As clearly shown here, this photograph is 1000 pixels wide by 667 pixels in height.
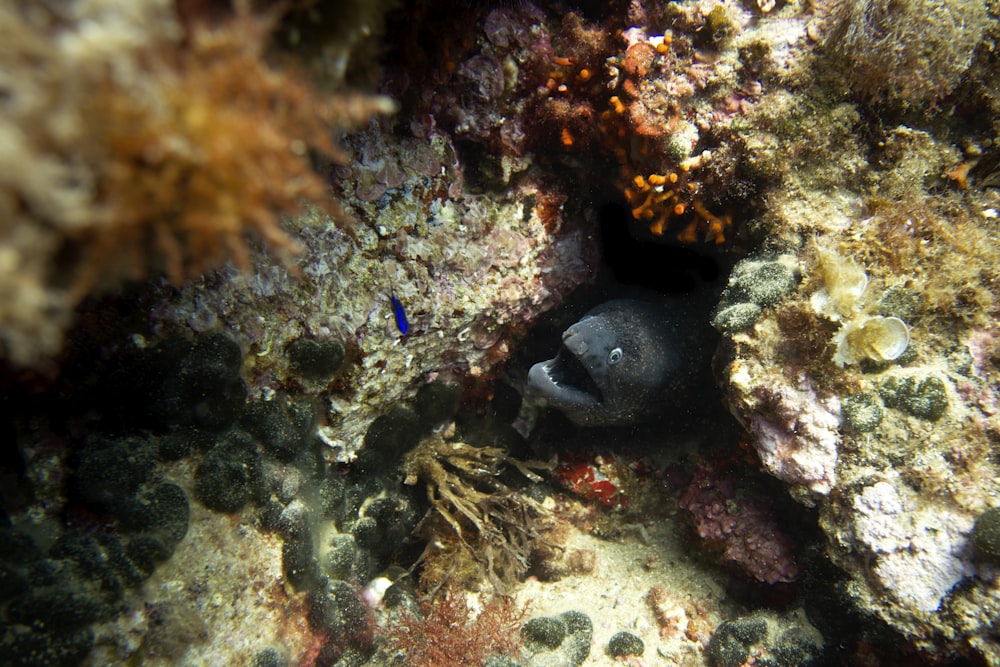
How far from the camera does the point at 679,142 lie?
382 cm

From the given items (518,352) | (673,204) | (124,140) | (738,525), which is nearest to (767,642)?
(738,525)

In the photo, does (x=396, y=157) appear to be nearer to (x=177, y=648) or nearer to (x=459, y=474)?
(x=459, y=474)

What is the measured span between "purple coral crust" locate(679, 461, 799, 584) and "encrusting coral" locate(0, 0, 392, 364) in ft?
14.0

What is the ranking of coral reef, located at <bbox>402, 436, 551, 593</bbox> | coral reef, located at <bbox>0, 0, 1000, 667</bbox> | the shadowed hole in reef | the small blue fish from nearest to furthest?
1. coral reef, located at <bbox>0, 0, 1000, 667</bbox>
2. the small blue fish
3. coral reef, located at <bbox>402, 436, 551, 593</bbox>
4. the shadowed hole in reef

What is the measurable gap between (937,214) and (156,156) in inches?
187

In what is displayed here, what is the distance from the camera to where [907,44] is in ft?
11.9

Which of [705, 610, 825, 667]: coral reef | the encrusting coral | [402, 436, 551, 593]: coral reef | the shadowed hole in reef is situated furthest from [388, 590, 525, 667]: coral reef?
the encrusting coral

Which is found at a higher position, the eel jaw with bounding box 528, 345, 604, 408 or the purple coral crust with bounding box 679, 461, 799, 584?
the eel jaw with bounding box 528, 345, 604, 408

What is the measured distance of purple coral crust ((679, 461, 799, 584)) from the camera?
13.5ft

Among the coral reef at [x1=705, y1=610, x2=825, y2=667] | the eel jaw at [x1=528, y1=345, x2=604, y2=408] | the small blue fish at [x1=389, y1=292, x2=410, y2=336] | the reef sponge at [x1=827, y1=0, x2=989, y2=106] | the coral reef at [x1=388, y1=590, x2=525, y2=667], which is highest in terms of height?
the reef sponge at [x1=827, y1=0, x2=989, y2=106]

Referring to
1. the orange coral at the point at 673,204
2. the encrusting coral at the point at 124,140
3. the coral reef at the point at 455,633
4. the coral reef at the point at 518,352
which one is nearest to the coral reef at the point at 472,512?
the coral reef at the point at 518,352

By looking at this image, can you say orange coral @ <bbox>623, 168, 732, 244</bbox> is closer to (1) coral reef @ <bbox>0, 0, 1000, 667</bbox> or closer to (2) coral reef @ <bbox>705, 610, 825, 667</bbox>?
(1) coral reef @ <bbox>0, 0, 1000, 667</bbox>

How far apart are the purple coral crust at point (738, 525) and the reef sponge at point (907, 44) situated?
317 centimetres

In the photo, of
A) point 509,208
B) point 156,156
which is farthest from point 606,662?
point 156,156
